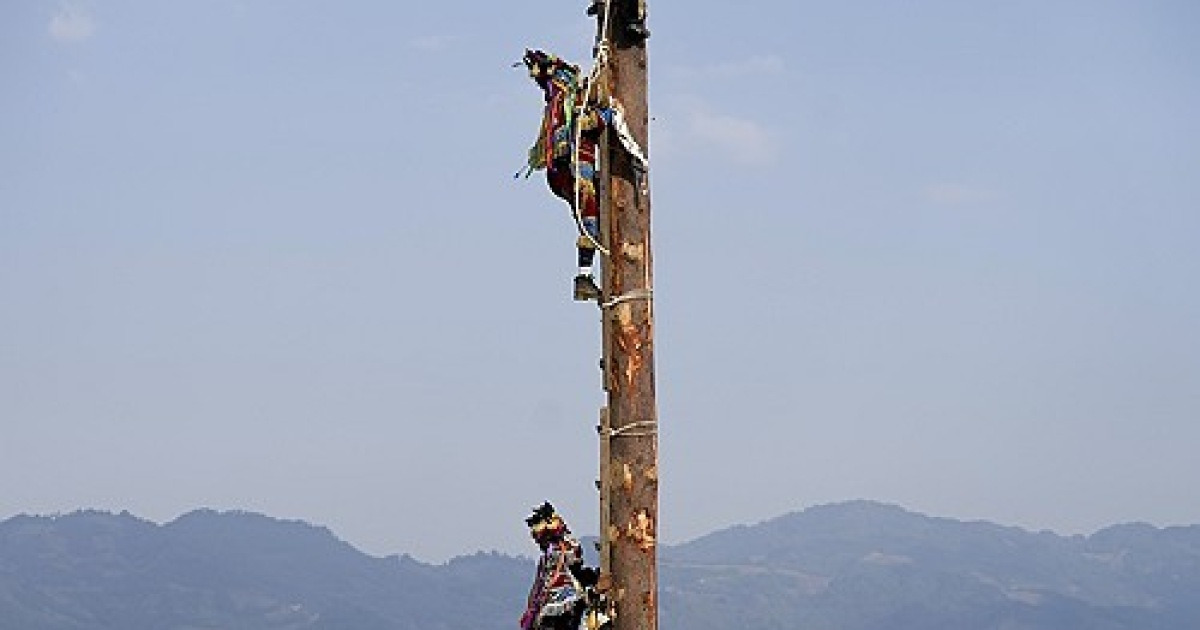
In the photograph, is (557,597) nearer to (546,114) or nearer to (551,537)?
(551,537)

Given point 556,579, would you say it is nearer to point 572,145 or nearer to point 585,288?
point 585,288

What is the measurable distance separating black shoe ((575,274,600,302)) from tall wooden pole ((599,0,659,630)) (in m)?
0.05

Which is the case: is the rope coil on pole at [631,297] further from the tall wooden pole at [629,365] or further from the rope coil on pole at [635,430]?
the rope coil on pole at [635,430]

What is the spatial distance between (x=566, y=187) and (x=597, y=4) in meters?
0.71

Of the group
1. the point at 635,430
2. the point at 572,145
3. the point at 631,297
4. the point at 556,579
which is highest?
the point at 572,145

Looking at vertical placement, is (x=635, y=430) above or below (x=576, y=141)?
below

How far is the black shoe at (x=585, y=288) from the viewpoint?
315 inches

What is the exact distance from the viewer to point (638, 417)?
25.9ft

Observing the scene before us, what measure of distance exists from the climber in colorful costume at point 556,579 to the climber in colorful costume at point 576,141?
912mm

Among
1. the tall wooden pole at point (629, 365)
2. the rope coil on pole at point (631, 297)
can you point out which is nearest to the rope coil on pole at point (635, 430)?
the tall wooden pole at point (629, 365)

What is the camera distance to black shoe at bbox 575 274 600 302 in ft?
26.3

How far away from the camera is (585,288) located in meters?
8.01

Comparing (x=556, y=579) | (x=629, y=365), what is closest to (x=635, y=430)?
(x=629, y=365)

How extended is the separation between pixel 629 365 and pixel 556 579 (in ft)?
2.86
